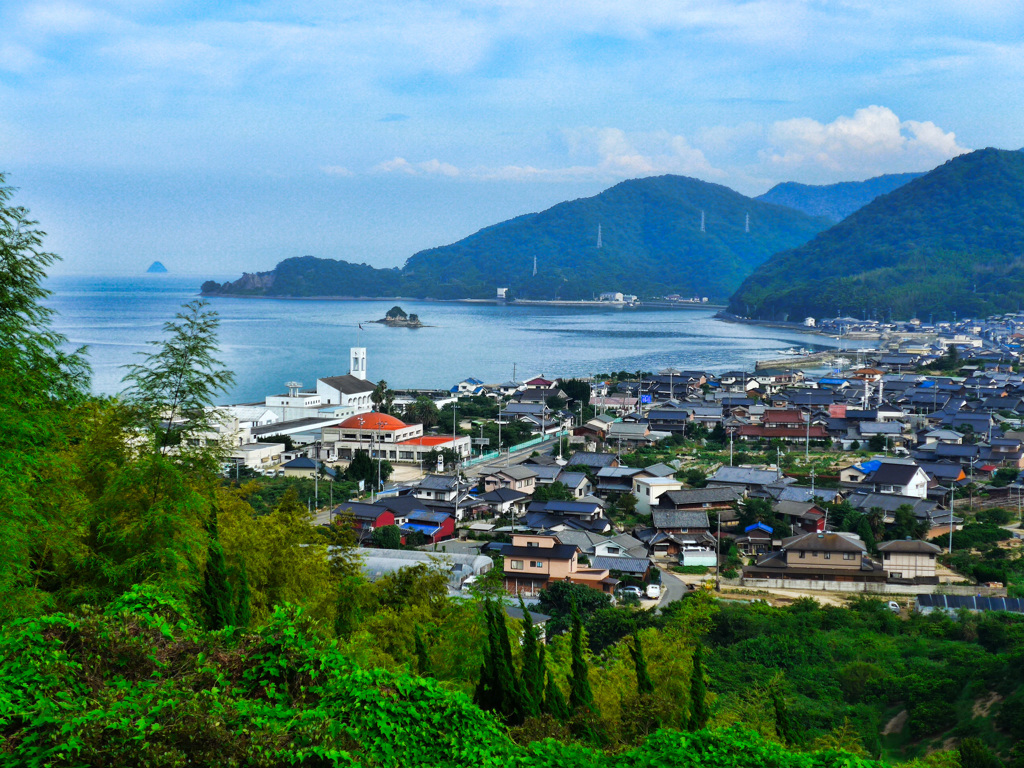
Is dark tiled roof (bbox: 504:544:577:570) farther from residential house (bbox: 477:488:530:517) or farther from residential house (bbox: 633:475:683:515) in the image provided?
residential house (bbox: 633:475:683:515)

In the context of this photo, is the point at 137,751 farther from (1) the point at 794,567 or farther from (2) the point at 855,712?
(1) the point at 794,567

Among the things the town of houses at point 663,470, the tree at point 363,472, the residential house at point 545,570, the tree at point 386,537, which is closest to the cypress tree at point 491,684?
the town of houses at point 663,470

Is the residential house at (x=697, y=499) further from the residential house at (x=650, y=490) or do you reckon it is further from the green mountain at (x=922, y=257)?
the green mountain at (x=922, y=257)

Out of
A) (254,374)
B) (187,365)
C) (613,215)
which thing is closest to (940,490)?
(187,365)

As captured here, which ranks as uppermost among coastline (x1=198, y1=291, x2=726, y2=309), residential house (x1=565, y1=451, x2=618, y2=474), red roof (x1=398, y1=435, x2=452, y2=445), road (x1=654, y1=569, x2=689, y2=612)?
coastline (x1=198, y1=291, x2=726, y2=309)

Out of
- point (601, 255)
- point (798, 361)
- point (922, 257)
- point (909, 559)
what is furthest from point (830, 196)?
point (909, 559)

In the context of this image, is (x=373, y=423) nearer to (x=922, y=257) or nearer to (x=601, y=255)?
(x=922, y=257)

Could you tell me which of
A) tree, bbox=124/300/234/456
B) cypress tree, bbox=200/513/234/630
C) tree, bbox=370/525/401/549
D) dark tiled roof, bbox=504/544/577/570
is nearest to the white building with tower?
tree, bbox=370/525/401/549
